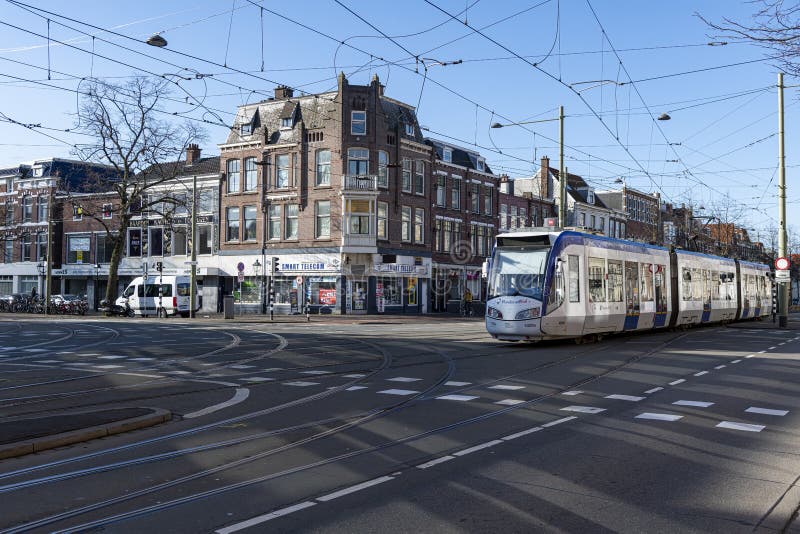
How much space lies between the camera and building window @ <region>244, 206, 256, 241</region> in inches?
1946

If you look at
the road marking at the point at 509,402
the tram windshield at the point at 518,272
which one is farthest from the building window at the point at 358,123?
the road marking at the point at 509,402

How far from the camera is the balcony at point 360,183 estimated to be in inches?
1759

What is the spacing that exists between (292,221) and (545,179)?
31.5 m

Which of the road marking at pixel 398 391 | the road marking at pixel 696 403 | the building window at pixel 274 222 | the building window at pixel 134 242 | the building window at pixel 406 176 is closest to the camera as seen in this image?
the road marking at pixel 696 403

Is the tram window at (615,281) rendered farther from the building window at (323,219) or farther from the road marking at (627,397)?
the building window at (323,219)

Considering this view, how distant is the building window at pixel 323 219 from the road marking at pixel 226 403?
34250mm

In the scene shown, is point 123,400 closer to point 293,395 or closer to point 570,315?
point 293,395

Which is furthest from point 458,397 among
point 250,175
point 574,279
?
point 250,175

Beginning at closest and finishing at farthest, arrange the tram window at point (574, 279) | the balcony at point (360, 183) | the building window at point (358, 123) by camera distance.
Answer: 1. the tram window at point (574, 279)
2. the balcony at point (360, 183)
3. the building window at point (358, 123)

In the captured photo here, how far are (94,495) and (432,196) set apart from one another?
45.1 meters

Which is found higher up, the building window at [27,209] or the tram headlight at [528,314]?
the building window at [27,209]

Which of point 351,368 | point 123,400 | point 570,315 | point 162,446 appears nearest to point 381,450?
point 162,446

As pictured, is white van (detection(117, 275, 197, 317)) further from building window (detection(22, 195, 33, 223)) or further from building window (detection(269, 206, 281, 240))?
building window (detection(22, 195, 33, 223))

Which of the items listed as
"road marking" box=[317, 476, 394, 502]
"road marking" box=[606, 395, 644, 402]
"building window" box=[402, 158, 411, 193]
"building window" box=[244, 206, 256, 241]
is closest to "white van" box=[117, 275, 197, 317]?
"building window" box=[244, 206, 256, 241]
